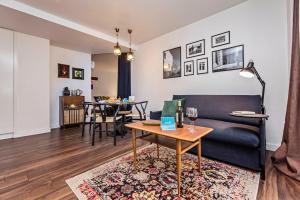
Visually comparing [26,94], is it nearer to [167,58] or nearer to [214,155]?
[167,58]

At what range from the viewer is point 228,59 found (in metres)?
2.58

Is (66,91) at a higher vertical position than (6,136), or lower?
higher

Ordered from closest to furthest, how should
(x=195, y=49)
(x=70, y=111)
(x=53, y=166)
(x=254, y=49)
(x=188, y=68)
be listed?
(x=53, y=166) < (x=254, y=49) < (x=195, y=49) < (x=188, y=68) < (x=70, y=111)

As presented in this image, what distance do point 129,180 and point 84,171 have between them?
1.94 ft

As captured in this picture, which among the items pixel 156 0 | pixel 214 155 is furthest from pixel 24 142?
pixel 156 0

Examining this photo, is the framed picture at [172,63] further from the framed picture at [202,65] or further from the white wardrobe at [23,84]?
the white wardrobe at [23,84]

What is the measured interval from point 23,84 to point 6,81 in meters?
0.27

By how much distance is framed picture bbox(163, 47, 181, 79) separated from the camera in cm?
336

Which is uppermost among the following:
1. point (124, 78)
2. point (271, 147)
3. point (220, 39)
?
point (220, 39)

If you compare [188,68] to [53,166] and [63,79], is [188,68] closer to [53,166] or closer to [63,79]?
[53,166]

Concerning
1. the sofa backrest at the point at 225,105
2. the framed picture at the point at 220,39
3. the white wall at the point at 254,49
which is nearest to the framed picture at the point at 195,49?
the white wall at the point at 254,49

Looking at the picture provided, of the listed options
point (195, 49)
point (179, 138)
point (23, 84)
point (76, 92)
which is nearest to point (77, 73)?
point (76, 92)

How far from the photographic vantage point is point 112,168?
5.59 feet

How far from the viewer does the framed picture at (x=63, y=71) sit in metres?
4.05
